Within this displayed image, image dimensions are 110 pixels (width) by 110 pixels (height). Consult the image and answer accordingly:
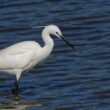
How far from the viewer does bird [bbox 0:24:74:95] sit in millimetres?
12594

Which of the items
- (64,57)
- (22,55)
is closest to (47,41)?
(22,55)

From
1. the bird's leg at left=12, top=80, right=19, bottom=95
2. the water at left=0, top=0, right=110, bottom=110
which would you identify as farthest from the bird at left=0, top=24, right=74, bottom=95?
the water at left=0, top=0, right=110, bottom=110

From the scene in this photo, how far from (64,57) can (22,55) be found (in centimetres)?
214

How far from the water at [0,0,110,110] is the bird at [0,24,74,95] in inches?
14.8

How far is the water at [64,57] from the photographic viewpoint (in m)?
12.1

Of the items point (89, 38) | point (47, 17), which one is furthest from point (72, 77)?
point (47, 17)

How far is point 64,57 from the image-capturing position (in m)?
14.6

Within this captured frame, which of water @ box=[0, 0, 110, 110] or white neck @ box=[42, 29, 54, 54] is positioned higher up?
white neck @ box=[42, 29, 54, 54]

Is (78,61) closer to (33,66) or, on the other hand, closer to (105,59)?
(105,59)

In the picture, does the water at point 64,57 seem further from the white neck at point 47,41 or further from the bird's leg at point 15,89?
the white neck at point 47,41

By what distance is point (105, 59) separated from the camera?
14180 millimetres

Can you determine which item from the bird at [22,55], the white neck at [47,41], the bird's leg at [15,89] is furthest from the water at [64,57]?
the white neck at [47,41]

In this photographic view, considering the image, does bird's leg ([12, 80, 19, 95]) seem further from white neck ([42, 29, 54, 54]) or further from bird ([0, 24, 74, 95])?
white neck ([42, 29, 54, 54])

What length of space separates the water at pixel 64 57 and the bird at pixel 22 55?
376 millimetres
